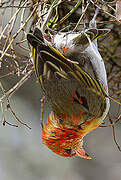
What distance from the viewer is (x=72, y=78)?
30cm

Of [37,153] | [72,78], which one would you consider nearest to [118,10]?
[72,78]

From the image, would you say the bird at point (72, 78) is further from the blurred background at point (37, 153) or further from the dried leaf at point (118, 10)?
the blurred background at point (37, 153)

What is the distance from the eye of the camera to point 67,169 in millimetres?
1252

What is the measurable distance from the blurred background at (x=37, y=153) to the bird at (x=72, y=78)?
2.51 feet

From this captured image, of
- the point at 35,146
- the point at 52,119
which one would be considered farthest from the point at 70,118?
the point at 35,146

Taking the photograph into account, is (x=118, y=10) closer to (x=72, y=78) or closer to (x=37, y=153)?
(x=72, y=78)

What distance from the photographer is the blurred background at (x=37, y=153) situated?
3.71ft

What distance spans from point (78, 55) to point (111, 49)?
0.96 feet

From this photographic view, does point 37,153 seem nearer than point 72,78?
No

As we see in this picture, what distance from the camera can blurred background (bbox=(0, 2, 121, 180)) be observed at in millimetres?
1130

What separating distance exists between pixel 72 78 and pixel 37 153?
97 cm

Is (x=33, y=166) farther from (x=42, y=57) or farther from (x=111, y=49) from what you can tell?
(x=42, y=57)

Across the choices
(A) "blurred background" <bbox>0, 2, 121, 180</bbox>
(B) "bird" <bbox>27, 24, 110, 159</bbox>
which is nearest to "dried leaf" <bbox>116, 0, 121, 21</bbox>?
(B) "bird" <bbox>27, 24, 110, 159</bbox>

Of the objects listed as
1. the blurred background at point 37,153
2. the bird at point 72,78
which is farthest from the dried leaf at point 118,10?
the blurred background at point 37,153
